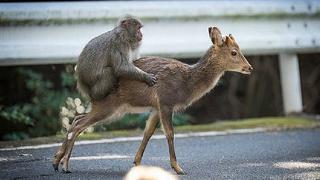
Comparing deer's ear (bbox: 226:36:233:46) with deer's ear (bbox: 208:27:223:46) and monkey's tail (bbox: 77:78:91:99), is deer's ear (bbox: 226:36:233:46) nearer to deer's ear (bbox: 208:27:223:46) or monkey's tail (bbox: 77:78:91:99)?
deer's ear (bbox: 208:27:223:46)

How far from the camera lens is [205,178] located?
5793 millimetres

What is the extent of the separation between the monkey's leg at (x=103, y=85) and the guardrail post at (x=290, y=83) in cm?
351

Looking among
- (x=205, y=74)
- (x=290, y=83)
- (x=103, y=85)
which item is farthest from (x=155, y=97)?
(x=290, y=83)

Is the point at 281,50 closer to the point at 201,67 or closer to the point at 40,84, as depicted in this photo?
the point at 201,67

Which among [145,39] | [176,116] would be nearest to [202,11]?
[145,39]

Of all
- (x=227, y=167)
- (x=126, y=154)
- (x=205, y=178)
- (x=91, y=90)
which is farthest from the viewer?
(x=126, y=154)

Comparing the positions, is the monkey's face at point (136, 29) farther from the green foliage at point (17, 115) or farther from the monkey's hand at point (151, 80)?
the green foliage at point (17, 115)

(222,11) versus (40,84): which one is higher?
(222,11)

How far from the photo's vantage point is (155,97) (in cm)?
675

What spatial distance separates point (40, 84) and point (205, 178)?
15.3 feet

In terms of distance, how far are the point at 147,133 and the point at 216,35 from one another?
1225mm

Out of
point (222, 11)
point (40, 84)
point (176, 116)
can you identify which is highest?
point (222, 11)

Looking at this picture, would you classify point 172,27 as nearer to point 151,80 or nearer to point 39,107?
point 39,107

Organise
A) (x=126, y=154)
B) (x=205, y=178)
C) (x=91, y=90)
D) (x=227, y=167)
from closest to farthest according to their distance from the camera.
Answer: (x=205, y=178) < (x=227, y=167) < (x=91, y=90) < (x=126, y=154)
